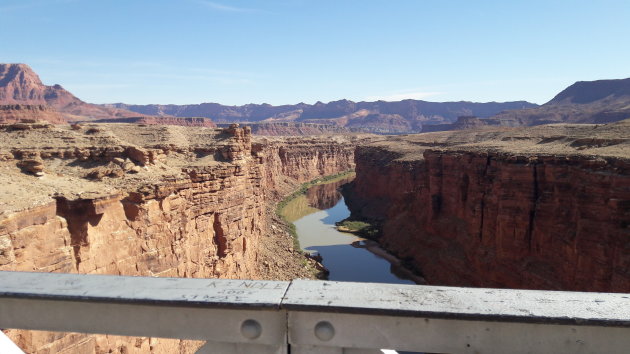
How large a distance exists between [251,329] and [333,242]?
36.6m

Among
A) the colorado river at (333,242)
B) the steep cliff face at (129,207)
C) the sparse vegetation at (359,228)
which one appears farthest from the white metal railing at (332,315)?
the sparse vegetation at (359,228)

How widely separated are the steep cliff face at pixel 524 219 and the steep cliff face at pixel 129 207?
1241 centimetres

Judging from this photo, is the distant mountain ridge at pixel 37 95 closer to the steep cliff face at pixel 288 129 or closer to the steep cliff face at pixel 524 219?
the steep cliff face at pixel 288 129

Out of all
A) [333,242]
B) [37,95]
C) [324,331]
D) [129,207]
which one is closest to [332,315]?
[324,331]

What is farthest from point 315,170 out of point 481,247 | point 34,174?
point 34,174

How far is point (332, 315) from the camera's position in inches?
73.4

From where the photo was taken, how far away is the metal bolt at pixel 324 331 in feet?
6.13

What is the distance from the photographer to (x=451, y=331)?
6.05 feet

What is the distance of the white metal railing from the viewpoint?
1785 millimetres

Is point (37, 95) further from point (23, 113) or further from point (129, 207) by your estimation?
point (129, 207)

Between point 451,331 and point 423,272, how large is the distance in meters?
28.2

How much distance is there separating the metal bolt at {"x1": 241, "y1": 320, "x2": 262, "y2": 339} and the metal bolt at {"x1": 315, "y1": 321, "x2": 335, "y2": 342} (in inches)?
11.4

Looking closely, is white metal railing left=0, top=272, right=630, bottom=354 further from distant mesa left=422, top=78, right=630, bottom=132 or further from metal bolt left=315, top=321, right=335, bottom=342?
distant mesa left=422, top=78, right=630, bottom=132

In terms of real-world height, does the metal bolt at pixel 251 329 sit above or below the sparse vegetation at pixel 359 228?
above
